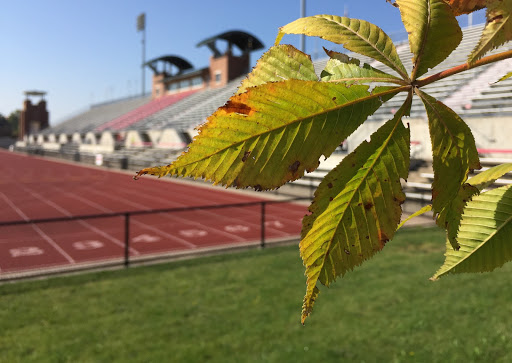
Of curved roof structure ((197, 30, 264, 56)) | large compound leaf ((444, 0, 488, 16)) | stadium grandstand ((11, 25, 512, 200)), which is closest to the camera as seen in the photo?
large compound leaf ((444, 0, 488, 16))

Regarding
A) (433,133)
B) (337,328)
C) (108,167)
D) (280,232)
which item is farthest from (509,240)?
(108,167)

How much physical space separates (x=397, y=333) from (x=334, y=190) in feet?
19.1

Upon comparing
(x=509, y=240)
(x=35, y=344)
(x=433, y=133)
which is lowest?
(x=35, y=344)

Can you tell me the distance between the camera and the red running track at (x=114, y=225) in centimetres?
975

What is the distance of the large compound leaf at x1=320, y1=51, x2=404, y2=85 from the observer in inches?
16.4

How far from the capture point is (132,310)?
21.1 ft

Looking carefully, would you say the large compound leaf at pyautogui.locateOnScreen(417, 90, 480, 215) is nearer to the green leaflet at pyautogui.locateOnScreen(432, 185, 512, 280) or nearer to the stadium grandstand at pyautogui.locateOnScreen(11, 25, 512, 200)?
the green leaflet at pyautogui.locateOnScreen(432, 185, 512, 280)

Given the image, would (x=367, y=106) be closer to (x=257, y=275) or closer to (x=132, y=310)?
(x=132, y=310)

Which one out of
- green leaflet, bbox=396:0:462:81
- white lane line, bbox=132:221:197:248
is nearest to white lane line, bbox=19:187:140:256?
white lane line, bbox=132:221:197:248

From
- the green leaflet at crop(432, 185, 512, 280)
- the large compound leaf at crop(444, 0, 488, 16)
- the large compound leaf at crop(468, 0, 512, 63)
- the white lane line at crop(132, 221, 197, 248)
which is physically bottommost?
the white lane line at crop(132, 221, 197, 248)

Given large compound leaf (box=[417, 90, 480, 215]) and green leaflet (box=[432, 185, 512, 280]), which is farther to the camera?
green leaflet (box=[432, 185, 512, 280])

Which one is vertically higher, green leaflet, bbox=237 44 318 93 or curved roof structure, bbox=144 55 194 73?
curved roof structure, bbox=144 55 194 73

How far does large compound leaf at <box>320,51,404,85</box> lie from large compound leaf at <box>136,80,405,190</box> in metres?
0.04

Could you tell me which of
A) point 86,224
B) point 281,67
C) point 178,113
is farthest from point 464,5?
point 178,113
